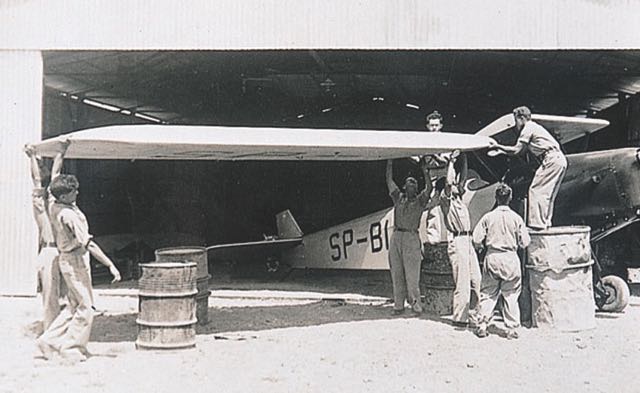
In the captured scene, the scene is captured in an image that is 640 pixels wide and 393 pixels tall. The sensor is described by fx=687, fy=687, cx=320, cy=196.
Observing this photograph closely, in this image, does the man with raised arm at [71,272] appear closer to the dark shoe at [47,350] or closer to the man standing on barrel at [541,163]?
the dark shoe at [47,350]

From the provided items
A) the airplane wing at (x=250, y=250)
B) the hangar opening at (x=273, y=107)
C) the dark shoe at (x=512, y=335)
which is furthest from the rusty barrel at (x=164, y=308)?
the airplane wing at (x=250, y=250)

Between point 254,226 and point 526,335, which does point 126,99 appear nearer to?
point 254,226

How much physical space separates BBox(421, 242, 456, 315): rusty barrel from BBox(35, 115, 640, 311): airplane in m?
1.65

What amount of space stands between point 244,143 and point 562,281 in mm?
4617

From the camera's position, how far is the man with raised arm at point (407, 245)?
1024 cm

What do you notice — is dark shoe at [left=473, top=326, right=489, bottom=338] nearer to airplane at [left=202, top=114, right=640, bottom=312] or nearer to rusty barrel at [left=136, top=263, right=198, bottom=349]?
airplane at [left=202, top=114, right=640, bottom=312]

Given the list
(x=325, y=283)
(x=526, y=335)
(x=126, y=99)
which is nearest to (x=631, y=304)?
(x=526, y=335)

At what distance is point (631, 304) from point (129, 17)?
9.74m

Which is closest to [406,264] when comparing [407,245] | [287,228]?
[407,245]

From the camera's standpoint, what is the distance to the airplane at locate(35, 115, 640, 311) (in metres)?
7.77

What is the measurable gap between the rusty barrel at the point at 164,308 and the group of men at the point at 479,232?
367cm

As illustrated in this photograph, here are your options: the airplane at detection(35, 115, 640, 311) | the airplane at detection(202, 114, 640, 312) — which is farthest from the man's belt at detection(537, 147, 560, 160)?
the airplane at detection(202, 114, 640, 312)

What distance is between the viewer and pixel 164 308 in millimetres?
7664

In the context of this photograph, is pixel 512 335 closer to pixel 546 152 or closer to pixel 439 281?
pixel 439 281
